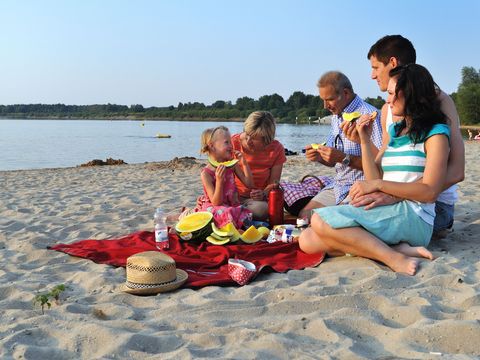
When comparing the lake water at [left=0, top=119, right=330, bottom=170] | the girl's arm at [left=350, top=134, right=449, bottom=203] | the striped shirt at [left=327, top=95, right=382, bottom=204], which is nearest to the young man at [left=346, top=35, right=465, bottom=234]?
the striped shirt at [left=327, top=95, right=382, bottom=204]

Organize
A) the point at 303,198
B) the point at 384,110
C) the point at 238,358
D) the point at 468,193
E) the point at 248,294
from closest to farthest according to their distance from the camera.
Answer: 1. the point at 238,358
2. the point at 248,294
3. the point at 384,110
4. the point at 303,198
5. the point at 468,193

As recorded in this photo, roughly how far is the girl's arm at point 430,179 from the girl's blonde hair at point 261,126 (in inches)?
74.6

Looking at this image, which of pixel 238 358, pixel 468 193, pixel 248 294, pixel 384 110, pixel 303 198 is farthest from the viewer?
pixel 468 193

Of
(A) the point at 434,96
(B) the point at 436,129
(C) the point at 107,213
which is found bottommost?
(C) the point at 107,213

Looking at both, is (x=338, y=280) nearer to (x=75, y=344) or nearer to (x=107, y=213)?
(x=75, y=344)

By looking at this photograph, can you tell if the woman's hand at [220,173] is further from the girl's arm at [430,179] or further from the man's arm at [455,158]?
the man's arm at [455,158]

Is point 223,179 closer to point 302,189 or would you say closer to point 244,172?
point 244,172

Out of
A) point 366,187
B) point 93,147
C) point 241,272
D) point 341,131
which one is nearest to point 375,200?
point 366,187

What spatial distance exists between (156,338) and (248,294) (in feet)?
2.68

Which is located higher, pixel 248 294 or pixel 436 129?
pixel 436 129

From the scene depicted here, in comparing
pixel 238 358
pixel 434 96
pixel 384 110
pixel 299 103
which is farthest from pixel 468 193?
pixel 299 103

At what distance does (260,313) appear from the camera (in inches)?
112

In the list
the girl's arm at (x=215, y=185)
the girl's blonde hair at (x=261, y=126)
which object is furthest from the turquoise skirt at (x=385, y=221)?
the girl's blonde hair at (x=261, y=126)

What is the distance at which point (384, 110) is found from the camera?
4348 mm
